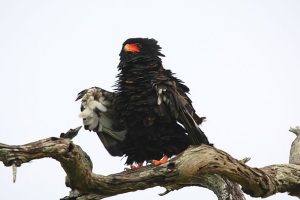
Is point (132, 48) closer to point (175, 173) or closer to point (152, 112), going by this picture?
point (152, 112)

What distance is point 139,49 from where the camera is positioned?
325 inches

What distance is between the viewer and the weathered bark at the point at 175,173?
15.1 ft

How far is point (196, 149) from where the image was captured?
5754 mm

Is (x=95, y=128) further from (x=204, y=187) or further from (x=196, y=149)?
(x=196, y=149)

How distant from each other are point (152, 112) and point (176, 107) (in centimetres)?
38

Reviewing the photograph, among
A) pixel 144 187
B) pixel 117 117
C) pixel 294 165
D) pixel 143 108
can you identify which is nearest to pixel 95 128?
pixel 117 117

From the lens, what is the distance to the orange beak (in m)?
8.16

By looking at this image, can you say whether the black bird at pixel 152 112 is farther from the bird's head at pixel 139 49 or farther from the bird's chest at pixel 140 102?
the bird's head at pixel 139 49

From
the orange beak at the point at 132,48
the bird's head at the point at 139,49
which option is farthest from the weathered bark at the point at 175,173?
the orange beak at the point at 132,48

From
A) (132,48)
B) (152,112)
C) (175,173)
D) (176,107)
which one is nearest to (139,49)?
(132,48)

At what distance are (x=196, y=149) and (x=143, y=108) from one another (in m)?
1.79

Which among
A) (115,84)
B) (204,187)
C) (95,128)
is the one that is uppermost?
(115,84)

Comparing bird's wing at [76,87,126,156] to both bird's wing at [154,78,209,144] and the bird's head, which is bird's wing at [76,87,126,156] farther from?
bird's wing at [154,78,209,144]

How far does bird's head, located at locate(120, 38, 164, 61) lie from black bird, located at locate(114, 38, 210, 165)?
0.25 metres
